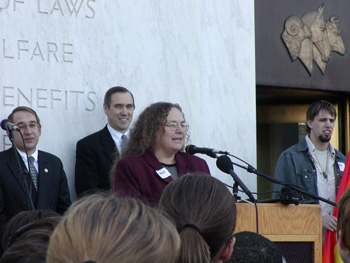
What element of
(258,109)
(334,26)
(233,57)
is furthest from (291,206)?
(258,109)

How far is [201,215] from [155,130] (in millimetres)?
2859

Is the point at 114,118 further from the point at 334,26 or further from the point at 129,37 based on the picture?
the point at 334,26

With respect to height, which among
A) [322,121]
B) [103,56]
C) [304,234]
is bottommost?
[304,234]

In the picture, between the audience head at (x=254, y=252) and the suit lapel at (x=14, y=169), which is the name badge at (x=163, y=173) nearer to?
the suit lapel at (x=14, y=169)

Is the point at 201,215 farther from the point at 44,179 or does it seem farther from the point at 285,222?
the point at 44,179

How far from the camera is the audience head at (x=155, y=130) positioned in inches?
198

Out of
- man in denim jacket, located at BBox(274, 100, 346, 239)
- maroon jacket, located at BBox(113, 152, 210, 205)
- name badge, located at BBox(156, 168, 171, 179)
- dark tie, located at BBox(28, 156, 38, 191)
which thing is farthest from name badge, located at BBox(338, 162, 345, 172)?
dark tie, located at BBox(28, 156, 38, 191)

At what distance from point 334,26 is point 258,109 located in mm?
2063

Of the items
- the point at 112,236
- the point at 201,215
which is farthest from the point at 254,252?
the point at 112,236

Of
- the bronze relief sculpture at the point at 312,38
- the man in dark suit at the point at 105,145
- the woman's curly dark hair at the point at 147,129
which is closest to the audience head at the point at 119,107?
the man in dark suit at the point at 105,145

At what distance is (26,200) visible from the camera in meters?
5.52

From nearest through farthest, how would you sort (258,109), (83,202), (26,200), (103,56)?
1. (83,202)
2. (26,200)
3. (103,56)
4. (258,109)

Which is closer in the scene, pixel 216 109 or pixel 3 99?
pixel 3 99

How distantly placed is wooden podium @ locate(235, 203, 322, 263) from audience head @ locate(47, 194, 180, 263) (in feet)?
10.1
